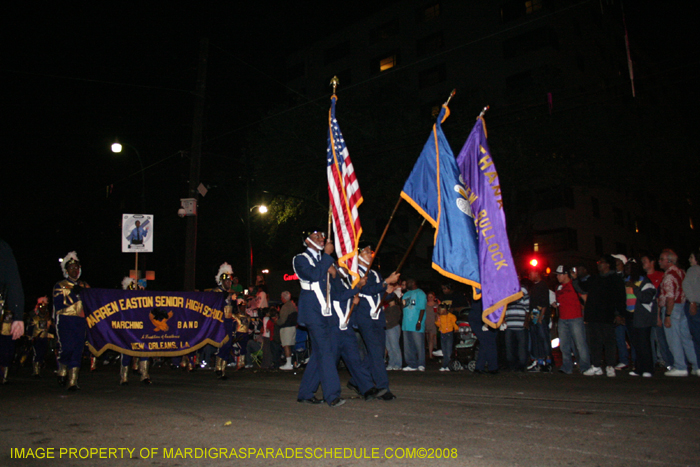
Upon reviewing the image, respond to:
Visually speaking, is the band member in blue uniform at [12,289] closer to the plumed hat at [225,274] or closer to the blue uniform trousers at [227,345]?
the blue uniform trousers at [227,345]

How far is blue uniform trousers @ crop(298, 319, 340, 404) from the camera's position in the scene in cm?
625

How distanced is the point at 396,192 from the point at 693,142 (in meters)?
15.3

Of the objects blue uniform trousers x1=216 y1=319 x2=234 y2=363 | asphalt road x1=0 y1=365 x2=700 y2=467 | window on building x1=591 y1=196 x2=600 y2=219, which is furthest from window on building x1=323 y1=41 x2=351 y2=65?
asphalt road x1=0 y1=365 x2=700 y2=467

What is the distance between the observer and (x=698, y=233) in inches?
2035

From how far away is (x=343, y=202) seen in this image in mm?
7297

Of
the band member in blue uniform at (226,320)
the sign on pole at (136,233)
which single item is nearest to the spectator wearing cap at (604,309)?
the band member in blue uniform at (226,320)

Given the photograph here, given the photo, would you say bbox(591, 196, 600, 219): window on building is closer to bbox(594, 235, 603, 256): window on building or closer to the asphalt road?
bbox(594, 235, 603, 256): window on building

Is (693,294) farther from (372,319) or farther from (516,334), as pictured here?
(372,319)

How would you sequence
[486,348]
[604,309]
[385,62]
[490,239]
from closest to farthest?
[490,239]
[604,309]
[486,348]
[385,62]

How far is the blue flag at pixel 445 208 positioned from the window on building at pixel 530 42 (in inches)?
1346

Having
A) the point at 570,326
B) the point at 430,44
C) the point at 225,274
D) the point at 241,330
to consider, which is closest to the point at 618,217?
the point at 430,44

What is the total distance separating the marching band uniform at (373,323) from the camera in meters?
6.83

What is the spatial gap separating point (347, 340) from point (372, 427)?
6.17ft

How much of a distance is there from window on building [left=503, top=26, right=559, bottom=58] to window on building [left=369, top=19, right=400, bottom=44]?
37.4ft
